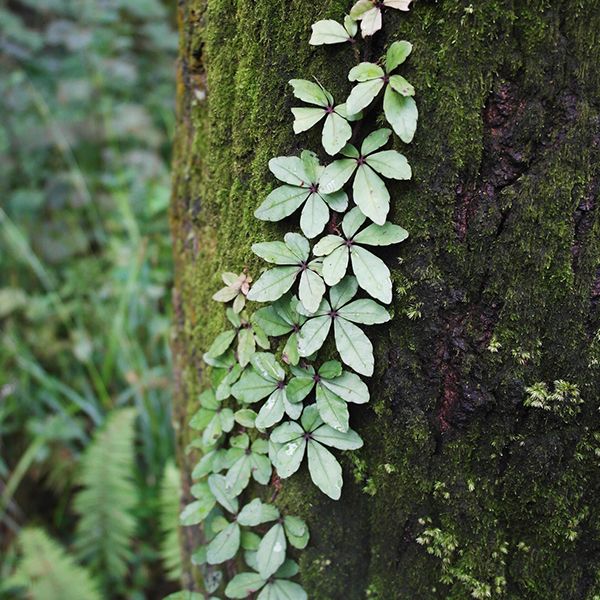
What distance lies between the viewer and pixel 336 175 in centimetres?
92

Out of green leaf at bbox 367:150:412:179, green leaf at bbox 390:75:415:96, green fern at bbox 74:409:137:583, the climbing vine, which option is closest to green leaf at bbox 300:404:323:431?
the climbing vine

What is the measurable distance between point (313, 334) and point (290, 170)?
286mm

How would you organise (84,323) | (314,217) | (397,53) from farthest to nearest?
(84,323), (314,217), (397,53)

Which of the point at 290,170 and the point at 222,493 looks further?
the point at 222,493

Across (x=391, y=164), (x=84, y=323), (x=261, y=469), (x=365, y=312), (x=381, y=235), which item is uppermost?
(x=391, y=164)

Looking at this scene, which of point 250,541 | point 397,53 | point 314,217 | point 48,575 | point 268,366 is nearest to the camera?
point 397,53

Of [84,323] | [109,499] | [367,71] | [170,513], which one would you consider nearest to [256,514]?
[367,71]

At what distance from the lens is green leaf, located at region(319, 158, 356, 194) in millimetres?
914

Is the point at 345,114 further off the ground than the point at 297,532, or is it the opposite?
the point at 345,114

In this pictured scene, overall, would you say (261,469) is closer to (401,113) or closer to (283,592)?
(283,592)

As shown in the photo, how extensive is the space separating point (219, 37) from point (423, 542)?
105 centimetres

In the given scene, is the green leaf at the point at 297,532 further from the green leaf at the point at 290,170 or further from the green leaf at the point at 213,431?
the green leaf at the point at 290,170

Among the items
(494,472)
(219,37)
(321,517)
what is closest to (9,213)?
(219,37)

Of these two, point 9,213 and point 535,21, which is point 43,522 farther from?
point 535,21
